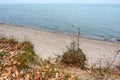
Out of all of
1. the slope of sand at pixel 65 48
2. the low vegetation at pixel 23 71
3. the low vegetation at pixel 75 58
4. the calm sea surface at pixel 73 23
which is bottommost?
the calm sea surface at pixel 73 23

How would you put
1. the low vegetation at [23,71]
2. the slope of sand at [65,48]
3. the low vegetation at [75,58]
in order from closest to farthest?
the low vegetation at [23,71], the low vegetation at [75,58], the slope of sand at [65,48]

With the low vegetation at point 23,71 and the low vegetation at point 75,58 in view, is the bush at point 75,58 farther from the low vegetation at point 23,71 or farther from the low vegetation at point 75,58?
the low vegetation at point 23,71

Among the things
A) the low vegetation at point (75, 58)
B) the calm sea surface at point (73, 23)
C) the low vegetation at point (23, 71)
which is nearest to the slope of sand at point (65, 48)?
the low vegetation at point (75, 58)

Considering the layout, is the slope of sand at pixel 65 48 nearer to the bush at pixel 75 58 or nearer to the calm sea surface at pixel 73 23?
the bush at pixel 75 58

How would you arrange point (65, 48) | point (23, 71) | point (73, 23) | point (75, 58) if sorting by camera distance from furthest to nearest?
point (73, 23) → point (65, 48) → point (75, 58) → point (23, 71)

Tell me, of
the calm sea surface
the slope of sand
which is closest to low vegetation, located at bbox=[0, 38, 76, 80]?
the slope of sand

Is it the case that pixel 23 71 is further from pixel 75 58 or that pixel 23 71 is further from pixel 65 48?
pixel 65 48

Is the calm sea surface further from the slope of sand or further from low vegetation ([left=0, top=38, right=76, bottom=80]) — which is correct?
low vegetation ([left=0, top=38, right=76, bottom=80])

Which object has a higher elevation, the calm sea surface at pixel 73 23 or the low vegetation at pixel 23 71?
the low vegetation at pixel 23 71

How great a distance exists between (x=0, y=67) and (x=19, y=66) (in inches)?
22.0

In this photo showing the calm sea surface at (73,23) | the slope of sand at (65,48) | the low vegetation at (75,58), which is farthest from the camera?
the calm sea surface at (73,23)

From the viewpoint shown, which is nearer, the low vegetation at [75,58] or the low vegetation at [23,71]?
the low vegetation at [23,71]

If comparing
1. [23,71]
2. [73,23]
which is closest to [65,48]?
[23,71]

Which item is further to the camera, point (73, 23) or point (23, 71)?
point (73, 23)
